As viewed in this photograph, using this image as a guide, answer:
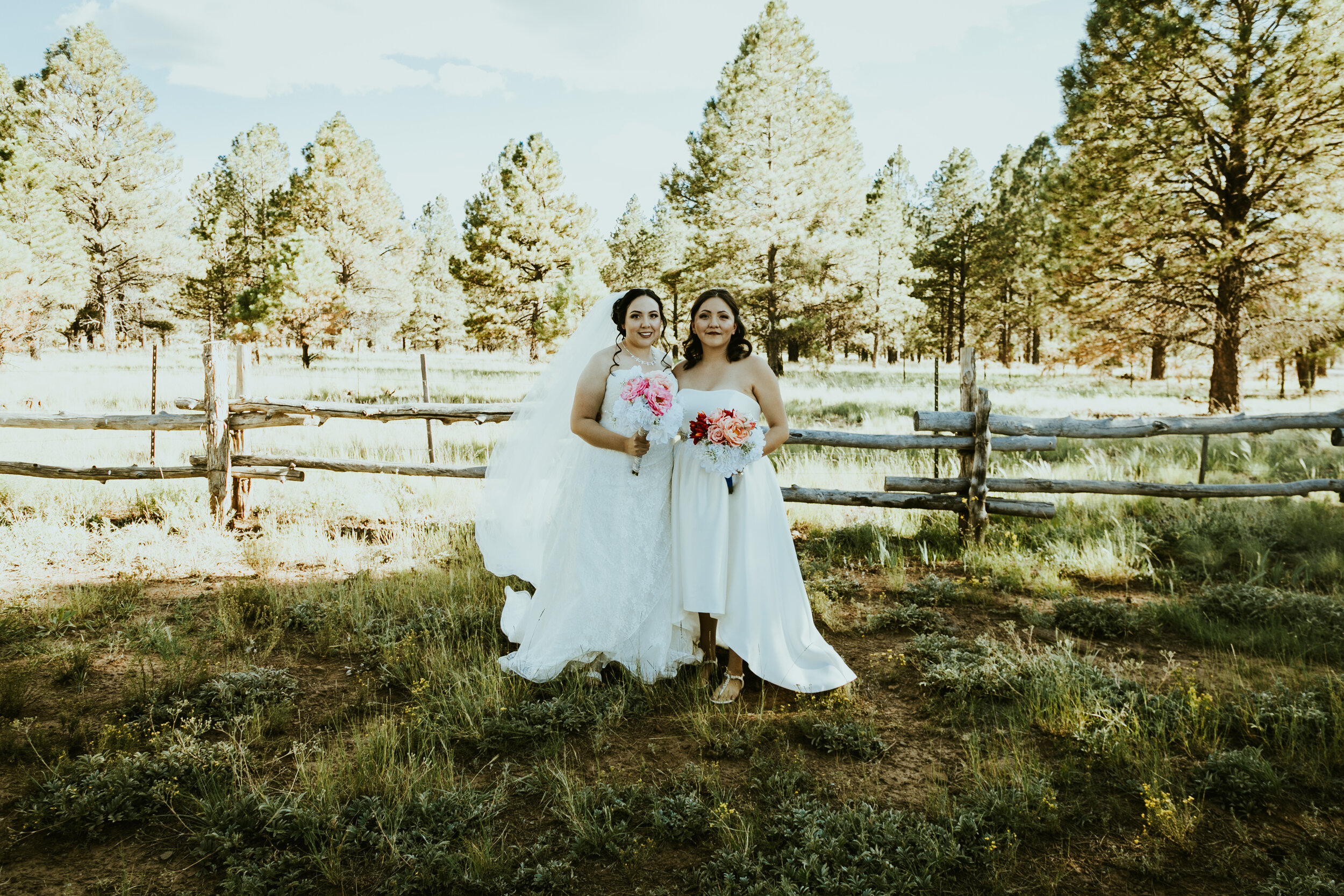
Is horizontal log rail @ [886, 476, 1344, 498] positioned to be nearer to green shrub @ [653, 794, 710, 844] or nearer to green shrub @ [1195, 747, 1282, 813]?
green shrub @ [1195, 747, 1282, 813]

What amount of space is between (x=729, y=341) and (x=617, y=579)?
1.62 meters

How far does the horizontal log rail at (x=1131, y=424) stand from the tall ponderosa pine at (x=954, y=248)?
26.6 metres

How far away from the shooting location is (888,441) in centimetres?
703

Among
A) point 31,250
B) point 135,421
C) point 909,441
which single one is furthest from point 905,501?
point 31,250

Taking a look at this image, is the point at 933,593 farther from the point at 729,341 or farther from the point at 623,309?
the point at 623,309

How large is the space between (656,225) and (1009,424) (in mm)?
38542

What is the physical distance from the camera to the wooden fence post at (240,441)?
7367 millimetres

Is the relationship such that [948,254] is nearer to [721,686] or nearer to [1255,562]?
[1255,562]

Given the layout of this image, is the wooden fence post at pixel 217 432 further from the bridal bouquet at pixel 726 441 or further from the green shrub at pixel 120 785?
the bridal bouquet at pixel 726 441

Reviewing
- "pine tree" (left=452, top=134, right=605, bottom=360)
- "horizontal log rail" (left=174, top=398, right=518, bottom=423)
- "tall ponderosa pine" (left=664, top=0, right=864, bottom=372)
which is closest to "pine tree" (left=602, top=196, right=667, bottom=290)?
"pine tree" (left=452, top=134, right=605, bottom=360)

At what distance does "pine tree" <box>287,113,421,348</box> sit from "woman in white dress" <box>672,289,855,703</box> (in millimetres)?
26162

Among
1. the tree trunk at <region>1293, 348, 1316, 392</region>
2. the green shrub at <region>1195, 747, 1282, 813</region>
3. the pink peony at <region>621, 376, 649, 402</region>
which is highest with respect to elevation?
the tree trunk at <region>1293, 348, 1316, 392</region>

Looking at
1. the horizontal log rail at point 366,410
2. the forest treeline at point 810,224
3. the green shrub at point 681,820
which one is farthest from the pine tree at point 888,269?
the green shrub at point 681,820

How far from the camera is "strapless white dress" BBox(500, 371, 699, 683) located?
13.4 ft
